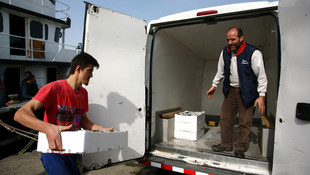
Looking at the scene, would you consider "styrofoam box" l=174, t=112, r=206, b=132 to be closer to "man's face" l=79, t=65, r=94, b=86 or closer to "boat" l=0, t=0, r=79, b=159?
"man's face" l=79, t=65, r=94, b=86

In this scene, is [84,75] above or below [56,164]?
above

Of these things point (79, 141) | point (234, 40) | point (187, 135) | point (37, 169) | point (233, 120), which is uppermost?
point (234, 40)

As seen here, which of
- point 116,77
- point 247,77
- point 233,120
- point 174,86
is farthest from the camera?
point 174,86

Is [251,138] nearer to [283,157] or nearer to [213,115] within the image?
[283,157]

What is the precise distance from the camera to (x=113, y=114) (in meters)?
2.53

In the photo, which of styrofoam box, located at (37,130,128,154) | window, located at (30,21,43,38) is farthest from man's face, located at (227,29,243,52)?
window, located at (30,21,43,38)

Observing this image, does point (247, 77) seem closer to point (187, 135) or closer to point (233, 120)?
point (233, 120)

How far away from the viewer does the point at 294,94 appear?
1729 mm

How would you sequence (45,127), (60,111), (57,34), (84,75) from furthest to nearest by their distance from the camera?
(57,34)
(84,75)
(60,111)
(45,127)

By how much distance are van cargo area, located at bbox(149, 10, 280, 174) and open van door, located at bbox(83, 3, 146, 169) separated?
1.05ft

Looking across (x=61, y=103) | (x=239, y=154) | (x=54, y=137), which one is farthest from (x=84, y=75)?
(x=239, y=154)

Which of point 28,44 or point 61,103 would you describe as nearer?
point 61,103

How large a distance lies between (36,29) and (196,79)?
873 cm

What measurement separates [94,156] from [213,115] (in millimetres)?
4496
